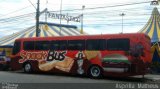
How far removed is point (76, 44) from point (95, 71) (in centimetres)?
228

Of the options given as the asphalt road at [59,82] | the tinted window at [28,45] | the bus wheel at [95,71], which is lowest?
the asphalt road at [59,82]

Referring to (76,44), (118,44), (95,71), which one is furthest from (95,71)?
(118,44)

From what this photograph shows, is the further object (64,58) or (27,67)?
(27,67)

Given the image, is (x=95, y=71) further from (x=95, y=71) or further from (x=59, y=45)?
(x=59, y=45)

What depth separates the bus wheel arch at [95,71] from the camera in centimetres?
2408

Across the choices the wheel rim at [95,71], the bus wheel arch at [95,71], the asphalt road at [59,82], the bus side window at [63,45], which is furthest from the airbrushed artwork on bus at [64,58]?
the asphalt road at [59,82]

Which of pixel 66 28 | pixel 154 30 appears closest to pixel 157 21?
pixel 154 30

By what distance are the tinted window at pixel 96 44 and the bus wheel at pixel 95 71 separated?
3.92ft

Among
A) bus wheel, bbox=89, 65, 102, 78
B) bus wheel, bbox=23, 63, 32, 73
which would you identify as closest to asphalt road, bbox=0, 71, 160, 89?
bus wheel, bbox=89, 65, 102, 78

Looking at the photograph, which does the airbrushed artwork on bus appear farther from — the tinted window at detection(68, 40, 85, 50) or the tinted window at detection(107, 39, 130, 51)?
the tinted window at detection(107, 39, 130, 51)

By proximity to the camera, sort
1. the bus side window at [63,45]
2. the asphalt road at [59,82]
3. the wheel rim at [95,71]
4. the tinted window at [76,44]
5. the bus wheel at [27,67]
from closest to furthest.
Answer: the asphalt road at [59,82], the wheel rim at [95,71], the tinted window at [76,44], the bus side window at [63,45], the bus wheel at [27,67]

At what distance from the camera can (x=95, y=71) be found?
24422 millimetres

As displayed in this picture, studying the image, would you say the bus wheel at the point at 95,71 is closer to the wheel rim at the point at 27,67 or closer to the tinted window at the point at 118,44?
the tinted window at the point at 118,44

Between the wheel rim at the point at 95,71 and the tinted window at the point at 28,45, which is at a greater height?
the tinted window at the point at 28,45
